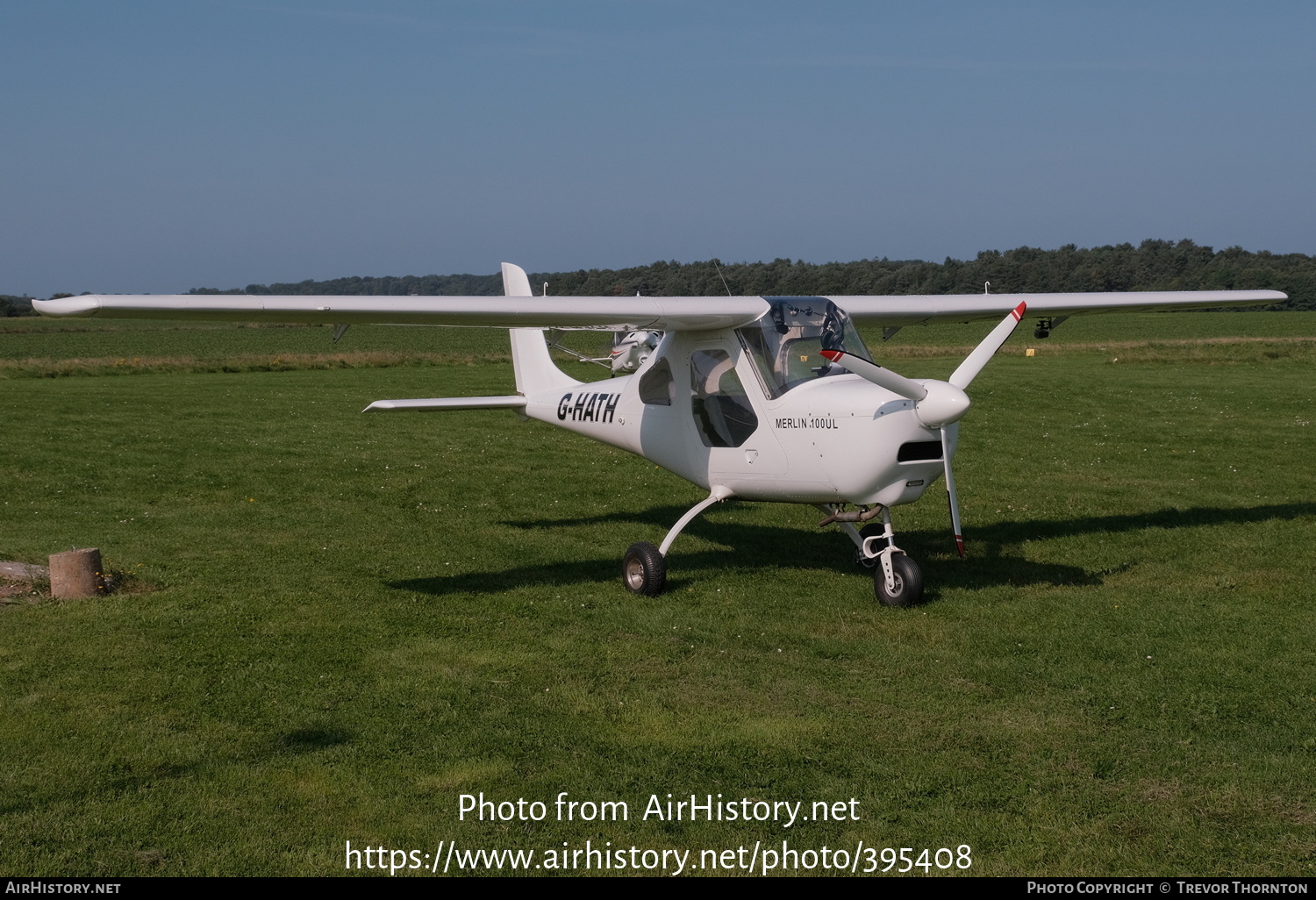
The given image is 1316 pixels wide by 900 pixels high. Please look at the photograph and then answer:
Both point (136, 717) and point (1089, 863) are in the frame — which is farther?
point (136, 717)

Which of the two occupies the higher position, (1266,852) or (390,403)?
(390,403)

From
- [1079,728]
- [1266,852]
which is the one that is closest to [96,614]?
[1079,728]

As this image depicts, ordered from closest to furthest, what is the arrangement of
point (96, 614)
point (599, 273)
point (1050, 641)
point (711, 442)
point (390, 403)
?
point (1050, 641) → point (96, 614) → point (711, 442) → point (390, 403) → point (599, 273)

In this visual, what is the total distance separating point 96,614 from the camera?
28.1 feet

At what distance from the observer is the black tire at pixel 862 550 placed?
10.2 m

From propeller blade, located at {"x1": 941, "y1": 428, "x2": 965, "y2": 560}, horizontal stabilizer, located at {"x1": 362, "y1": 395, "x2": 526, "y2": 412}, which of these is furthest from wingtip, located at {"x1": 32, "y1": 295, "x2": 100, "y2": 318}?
propeller blade, located at {"x1": 941, "y1": 428, "x2": 965, "y2": 560}

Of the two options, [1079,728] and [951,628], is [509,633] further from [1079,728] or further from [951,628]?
[1079,728]

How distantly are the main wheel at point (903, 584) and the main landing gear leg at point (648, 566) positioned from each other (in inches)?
62.8

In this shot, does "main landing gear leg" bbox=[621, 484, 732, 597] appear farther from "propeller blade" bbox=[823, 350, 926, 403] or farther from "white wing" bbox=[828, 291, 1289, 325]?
"white wing" bbox=[828, 291, 1289, 325]

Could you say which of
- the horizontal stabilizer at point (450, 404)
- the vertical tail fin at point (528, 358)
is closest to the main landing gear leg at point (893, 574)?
the horizontal stabilizer at point (450, 404)

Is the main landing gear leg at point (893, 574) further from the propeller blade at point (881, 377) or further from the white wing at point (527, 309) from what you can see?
the white wing at point (527, 309)

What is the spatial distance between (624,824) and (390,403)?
7527mm

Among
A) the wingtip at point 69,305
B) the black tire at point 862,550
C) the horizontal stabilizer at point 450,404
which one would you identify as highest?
the wingtip at point 69,305

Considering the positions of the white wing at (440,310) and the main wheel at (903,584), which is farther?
the main wheel at (903,584)
